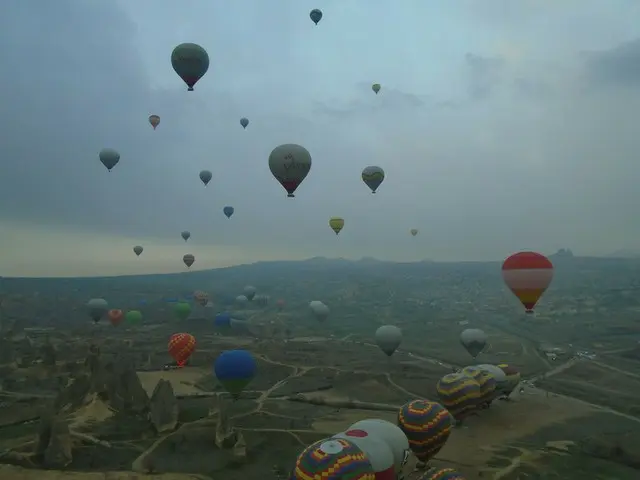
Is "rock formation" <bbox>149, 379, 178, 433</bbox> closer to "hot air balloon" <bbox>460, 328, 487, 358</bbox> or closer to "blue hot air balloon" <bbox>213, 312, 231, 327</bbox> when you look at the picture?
"hot air balloon" <bbox>460, 328, 487, 358</bbox>

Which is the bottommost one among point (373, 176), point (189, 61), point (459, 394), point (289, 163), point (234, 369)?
point (459, 394)

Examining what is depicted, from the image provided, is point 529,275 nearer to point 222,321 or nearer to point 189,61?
point 189,61

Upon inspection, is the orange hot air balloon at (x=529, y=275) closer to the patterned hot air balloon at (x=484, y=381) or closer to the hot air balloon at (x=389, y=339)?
the patterned hot air balloon at (x=484, y=381)

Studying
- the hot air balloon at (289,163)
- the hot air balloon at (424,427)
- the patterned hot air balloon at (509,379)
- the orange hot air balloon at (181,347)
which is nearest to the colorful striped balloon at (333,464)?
the hot air balloon at (424,427)

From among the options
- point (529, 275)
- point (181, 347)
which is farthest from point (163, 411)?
point (529, 275)

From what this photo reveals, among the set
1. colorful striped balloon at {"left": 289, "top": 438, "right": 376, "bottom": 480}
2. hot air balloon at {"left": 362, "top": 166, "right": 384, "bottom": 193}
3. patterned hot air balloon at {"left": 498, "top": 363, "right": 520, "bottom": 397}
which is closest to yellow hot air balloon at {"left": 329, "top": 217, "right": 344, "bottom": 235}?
hot air balloon at {"left": 362, "top": 166, "right": 384, "bottom": 193}

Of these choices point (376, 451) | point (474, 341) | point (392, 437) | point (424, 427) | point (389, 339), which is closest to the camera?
point (376, 451)

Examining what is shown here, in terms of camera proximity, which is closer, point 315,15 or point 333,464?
point 333,464
